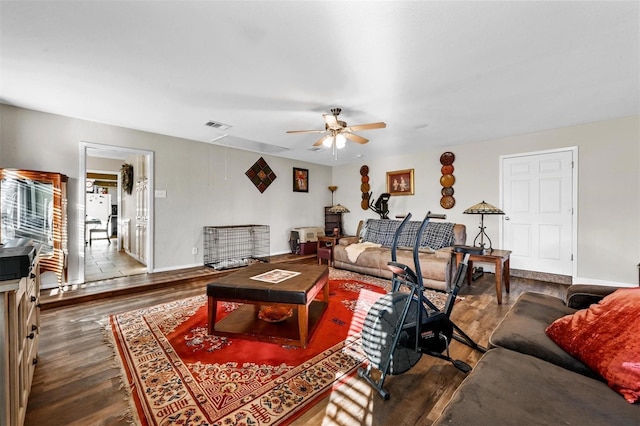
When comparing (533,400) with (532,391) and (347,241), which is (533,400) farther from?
(347,241)

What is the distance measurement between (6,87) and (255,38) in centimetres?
292

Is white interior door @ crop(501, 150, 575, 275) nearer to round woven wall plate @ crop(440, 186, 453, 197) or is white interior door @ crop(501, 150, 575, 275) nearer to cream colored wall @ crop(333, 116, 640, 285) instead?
cream colored wall @ crop(333, 116, 640, 285)

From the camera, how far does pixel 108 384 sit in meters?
1.73

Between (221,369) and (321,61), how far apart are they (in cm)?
254

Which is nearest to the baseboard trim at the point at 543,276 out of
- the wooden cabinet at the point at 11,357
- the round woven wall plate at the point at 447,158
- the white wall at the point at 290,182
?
the white wall at the point at 290,182

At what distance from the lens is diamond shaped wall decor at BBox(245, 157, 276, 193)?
18.7ft

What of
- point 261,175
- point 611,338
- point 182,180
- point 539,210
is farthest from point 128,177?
point 539,210

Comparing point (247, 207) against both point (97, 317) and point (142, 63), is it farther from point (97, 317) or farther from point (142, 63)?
point (142, 63)

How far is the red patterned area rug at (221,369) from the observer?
58.4 inches

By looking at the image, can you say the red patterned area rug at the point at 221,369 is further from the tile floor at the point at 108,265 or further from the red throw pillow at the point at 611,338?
the tile floor at the point at 108,265

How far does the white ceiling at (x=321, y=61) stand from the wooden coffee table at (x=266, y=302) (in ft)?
6.34

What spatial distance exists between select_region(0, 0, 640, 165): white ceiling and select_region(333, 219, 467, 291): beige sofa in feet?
5.81

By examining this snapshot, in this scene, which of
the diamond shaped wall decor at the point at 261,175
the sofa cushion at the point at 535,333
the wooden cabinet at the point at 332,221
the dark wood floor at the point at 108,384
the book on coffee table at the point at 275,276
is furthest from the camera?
the wooden cabinet at the point at 332,221

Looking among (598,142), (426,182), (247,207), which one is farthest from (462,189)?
(247,207)
